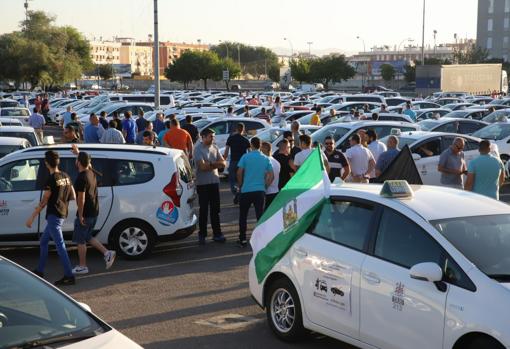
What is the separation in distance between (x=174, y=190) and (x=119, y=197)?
30.6 inches

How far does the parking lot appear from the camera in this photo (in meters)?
7.21

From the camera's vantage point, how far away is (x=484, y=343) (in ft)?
16.4

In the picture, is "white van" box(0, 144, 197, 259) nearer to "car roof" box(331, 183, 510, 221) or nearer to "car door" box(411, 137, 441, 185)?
"car roof" box(331, 183, 510, 221)

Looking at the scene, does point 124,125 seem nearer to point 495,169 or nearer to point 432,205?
point 495,169

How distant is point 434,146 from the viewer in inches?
617

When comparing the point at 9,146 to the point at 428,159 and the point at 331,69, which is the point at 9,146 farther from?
the point at 331,69

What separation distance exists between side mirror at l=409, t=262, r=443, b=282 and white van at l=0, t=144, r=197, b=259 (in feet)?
18.6

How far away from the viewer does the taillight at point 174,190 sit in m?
10.5

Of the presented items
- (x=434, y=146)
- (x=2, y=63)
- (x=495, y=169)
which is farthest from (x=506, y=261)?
(x=2, y=63)

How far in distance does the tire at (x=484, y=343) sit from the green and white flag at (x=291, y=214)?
2084 mm

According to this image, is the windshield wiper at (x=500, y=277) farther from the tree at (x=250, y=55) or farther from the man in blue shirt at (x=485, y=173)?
the tree at (x=250, y=55)

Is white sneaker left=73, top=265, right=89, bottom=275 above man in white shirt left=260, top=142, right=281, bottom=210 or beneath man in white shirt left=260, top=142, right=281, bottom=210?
beneath

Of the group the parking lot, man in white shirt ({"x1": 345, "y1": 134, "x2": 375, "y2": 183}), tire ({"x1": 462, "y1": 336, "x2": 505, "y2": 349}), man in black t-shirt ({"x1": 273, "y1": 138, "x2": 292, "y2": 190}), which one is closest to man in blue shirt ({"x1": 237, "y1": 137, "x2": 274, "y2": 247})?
the parking lot

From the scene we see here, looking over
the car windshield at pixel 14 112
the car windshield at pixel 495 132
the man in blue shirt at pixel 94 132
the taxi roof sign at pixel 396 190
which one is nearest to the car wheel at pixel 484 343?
the taxi roof sign at pixel 396 190
